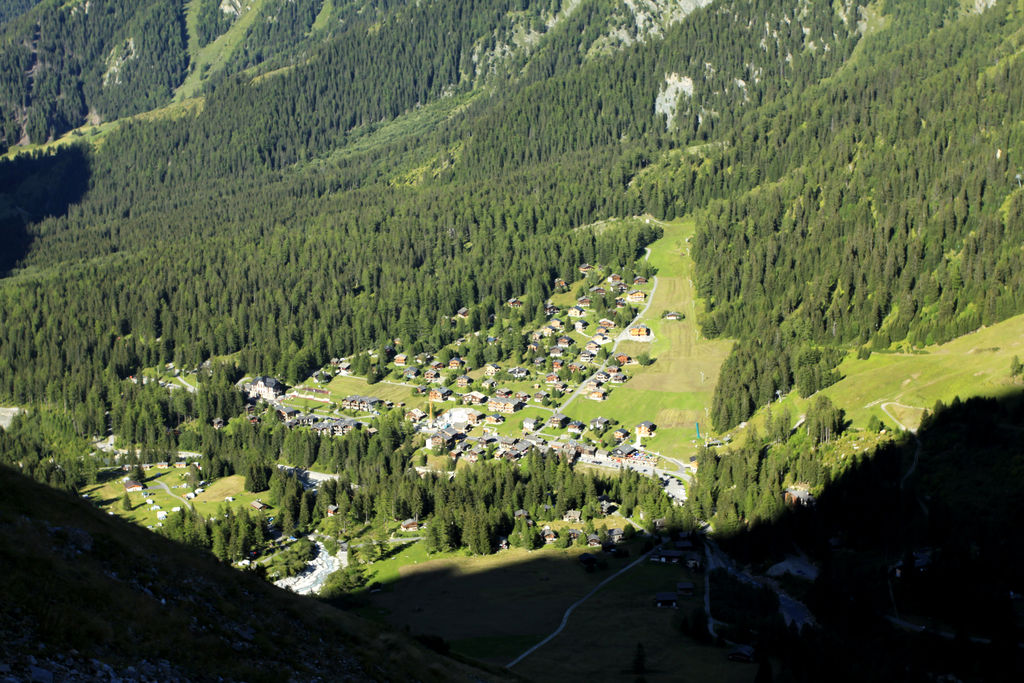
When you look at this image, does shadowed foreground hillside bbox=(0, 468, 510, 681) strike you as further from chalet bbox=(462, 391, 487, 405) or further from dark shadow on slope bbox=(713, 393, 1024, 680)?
chalet bbox=(462, 391, 487, 405)

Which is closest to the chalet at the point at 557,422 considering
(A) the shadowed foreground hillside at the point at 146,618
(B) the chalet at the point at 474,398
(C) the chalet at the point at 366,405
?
(B) the chalet at the point at 474,398

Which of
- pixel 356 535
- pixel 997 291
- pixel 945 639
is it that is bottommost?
pixel 356 535

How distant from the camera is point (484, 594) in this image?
4338 inches

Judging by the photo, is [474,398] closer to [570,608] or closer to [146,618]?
[570,608]

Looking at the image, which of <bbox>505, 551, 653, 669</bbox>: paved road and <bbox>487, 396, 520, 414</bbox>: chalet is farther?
<bbox>487, 396, 520, 414</bbox>: chalet

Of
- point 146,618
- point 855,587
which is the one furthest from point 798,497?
point 146,618

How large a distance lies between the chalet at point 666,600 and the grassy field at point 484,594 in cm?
952

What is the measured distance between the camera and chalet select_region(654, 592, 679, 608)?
102 metres

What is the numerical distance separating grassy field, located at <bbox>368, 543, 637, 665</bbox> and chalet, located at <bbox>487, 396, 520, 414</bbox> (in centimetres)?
5934

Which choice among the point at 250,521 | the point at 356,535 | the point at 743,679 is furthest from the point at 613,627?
the point at 250,521

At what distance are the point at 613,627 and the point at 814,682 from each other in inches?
948

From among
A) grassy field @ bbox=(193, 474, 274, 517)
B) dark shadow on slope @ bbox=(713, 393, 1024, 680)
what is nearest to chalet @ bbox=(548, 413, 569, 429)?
grassy field @ bbox=(193, 474, 274, 517)

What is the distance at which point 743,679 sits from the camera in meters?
77.9

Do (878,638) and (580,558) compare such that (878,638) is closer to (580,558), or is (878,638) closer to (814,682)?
(814,682)
